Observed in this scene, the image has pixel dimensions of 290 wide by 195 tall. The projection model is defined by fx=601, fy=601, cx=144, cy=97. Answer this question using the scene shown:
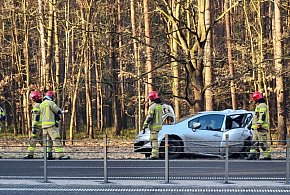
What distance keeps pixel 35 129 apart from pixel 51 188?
290 inches

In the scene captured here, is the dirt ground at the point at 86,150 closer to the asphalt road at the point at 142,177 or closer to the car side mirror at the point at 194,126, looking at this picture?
the asphalt road at the point at 142,177

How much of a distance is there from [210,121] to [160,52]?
5.75 metres

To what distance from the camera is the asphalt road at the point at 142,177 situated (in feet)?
40.2

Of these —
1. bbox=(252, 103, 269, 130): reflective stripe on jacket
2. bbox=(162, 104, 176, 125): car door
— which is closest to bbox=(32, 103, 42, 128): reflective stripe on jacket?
bbox=(162, 104, 176, 125): car door

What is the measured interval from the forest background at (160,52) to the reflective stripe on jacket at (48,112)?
6143 millimetres

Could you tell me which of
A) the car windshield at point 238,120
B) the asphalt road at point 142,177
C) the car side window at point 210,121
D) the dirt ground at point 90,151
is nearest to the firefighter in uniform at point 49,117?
the dirt ground at point 90,151

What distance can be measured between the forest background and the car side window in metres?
4.69

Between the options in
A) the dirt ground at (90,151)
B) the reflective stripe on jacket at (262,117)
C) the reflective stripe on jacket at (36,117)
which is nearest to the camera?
the dirt ground at (90,151)

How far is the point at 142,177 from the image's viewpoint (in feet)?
48.5

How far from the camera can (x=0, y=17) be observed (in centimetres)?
4647

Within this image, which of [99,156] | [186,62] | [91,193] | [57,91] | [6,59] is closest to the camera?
[91,193]

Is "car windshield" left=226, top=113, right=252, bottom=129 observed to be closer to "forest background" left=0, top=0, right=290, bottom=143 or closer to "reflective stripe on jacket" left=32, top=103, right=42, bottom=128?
"forest background" left=0, top=0, right=290, bottom=143

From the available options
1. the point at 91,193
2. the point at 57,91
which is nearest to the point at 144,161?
the point at 91,193

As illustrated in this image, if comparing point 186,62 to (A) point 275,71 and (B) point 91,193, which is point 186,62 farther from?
(B) point 91,193
